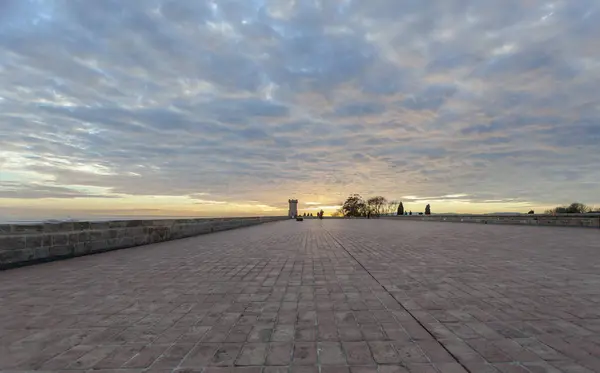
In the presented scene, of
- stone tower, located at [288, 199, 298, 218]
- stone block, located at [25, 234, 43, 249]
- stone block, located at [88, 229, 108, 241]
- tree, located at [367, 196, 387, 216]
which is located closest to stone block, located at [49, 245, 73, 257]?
stone block, located at [25, 234, 43, 249]

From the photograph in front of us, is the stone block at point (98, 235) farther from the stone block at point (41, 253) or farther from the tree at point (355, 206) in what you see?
the tree at point (355, 206)

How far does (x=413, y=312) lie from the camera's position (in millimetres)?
3984

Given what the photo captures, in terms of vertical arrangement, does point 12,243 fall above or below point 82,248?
above

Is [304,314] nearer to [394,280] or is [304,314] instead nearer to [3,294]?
[394,280]

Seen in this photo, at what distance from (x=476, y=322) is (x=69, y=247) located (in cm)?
914

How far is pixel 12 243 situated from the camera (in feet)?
22.8

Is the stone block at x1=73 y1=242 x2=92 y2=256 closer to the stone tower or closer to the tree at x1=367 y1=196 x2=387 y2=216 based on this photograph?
the stone tower

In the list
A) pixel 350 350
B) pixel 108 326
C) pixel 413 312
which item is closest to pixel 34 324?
pixel 108 326

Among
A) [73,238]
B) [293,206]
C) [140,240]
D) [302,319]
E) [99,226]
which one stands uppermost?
[293,206]

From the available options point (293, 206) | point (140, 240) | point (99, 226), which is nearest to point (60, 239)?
point (99, 226)

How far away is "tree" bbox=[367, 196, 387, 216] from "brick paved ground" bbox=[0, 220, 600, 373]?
99.5 m

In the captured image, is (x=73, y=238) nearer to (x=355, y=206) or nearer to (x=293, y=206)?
(x=293, y=206)

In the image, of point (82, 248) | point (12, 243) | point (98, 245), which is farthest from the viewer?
point (98, 245)

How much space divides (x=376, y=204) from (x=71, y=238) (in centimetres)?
10114
